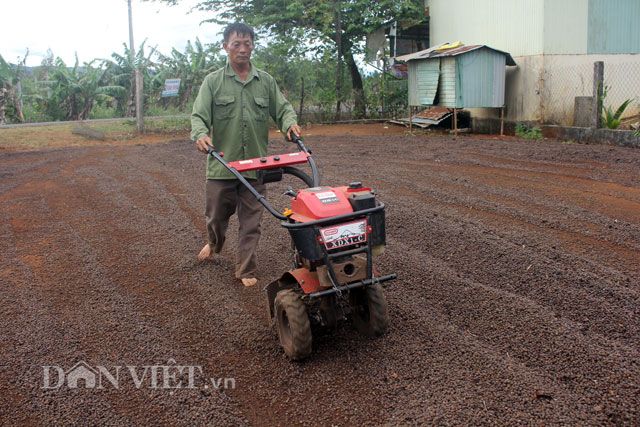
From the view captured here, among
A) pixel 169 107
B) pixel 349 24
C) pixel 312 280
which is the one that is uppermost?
pixel 349 24

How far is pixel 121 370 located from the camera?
3123 mm

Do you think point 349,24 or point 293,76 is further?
point 293,76

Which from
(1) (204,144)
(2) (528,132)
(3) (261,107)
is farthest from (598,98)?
(1) (204,144)

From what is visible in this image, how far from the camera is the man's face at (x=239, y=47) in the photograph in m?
4.06

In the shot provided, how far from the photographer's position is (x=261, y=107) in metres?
4.38

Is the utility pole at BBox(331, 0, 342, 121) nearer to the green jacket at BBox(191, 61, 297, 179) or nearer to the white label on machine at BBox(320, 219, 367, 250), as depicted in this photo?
the green jacket at BBox(191, 61, 297, 179)

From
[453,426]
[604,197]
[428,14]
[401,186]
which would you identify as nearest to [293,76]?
[428,14]

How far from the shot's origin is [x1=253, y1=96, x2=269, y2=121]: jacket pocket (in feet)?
14.2

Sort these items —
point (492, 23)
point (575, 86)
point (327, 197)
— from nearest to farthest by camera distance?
point (327, 197) → point (575, 86) → point (492, 23)

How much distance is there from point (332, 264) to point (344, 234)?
18 centimetres

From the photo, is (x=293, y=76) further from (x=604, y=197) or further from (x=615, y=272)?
(x=615, y=272)

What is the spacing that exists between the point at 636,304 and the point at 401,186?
408 cm

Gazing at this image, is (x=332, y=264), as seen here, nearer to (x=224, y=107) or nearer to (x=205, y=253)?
(x=224, y=107)

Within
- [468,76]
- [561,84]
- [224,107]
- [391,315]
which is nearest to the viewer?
[391,315]
